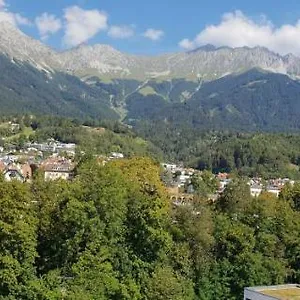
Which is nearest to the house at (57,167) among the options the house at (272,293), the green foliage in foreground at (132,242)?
the green foliage in foreground at (132,242)

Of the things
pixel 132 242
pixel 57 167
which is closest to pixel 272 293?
pixel 132 242

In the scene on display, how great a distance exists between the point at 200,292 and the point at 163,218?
4733 mm

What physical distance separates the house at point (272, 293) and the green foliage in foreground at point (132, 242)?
1.93 metres

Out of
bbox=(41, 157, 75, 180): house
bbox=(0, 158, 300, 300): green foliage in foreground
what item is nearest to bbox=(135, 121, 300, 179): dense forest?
bbox=(41, 157, 75, 180): house

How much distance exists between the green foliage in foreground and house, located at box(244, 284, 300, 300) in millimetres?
1934

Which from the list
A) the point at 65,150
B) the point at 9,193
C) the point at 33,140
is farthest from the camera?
the point at 33,140

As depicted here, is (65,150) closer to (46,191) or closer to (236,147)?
(236,147)

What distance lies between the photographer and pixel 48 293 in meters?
29.0

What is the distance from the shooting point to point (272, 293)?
32375mm

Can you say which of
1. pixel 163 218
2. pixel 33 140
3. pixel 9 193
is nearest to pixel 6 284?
pixel 9 193

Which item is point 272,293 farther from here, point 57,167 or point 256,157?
point 256,157

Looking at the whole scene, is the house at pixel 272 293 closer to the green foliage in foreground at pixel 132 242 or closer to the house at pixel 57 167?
the green foliage in foreground at pixel 132 242

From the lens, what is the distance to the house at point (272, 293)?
31.8 meters

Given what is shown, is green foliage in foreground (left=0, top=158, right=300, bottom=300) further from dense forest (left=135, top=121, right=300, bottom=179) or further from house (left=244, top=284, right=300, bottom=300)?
dense forest (left=135, top=121, right=300, bottom=179)
